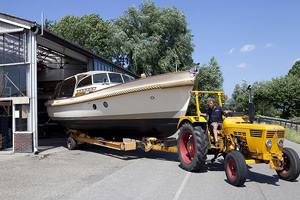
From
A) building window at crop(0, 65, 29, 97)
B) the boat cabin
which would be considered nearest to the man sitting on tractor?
the boat cabin

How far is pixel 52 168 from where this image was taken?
6398 millimetres

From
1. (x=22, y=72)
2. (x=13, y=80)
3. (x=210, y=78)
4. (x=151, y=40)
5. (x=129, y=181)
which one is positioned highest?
(x=151, y=40)

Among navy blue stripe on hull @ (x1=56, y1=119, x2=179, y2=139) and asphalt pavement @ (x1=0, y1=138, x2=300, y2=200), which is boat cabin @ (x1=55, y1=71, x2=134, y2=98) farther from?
asphalt pavement @ (x1=0, y1=138, x2=300, y2=200)

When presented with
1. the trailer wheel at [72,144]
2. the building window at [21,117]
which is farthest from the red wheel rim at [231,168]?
the building window at [21,117]

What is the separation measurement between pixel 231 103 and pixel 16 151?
34392mm

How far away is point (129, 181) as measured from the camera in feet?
16.5

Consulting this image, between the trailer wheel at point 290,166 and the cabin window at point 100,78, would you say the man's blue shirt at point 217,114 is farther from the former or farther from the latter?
the cabin window at point 100,78

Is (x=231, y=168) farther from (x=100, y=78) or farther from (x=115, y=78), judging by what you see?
(x=100, y=78)

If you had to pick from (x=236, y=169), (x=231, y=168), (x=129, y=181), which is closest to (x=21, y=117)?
(x=129, y=181)

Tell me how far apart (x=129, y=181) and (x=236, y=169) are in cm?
209

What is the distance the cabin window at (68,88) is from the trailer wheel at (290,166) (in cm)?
755

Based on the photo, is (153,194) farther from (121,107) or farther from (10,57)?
(10,57)

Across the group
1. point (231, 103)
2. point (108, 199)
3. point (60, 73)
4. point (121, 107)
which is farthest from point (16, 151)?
point (231, 103)

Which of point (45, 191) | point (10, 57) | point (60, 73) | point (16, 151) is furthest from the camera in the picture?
point (60, 73)
